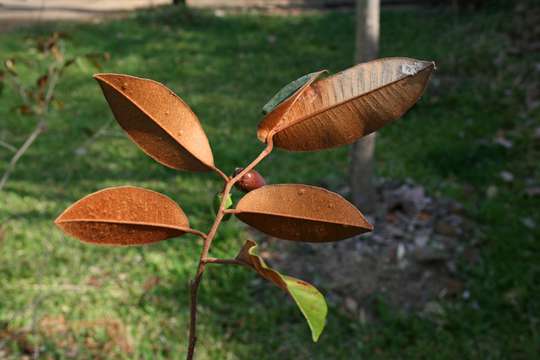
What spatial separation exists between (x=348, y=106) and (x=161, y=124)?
0.13m

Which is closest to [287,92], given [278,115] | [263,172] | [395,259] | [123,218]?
[278,115]

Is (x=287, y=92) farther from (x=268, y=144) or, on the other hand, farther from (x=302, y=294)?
(x=302, y=294)

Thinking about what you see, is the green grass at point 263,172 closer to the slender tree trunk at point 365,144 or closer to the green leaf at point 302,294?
the green leaf at point 302,294

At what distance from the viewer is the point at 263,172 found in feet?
10.7

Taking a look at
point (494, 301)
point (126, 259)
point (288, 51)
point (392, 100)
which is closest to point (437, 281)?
point (494, 301)

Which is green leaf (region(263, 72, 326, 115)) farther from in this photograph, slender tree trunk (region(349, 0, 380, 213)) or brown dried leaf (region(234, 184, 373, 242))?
slender tree trunk (region(349, 0, 380, 213))

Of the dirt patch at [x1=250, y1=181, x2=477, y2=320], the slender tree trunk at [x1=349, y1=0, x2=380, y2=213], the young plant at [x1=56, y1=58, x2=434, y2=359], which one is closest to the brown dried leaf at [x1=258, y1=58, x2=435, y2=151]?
the young plant at [x1=56, y1=58, x2=434, y2=359]

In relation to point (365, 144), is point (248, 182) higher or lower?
higher

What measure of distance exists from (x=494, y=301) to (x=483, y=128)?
5.21ft

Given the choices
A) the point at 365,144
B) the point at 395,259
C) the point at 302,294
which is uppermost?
the point at 302,294

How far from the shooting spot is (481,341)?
207 centimetres

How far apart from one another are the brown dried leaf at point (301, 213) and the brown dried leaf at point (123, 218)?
0.05 m

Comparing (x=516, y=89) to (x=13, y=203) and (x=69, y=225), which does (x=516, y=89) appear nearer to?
(x=13, y=203)

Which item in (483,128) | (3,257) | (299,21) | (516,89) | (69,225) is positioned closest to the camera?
(69,225)
